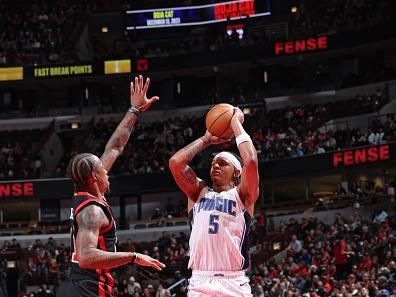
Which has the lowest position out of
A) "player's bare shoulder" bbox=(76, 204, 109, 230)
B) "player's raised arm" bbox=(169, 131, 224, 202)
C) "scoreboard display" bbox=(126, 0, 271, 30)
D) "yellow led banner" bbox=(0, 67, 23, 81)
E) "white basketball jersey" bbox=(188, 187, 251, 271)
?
"white basketball jersey" bbox=(188, 187, 251, 271)

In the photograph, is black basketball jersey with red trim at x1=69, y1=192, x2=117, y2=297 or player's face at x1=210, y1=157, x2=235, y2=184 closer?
black basketball jersey with red trim at x1=69, y1=192, x2=117, y2=297

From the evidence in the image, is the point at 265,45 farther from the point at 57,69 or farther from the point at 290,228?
the point at 290,228

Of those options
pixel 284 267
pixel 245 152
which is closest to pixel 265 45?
pixel 284 267

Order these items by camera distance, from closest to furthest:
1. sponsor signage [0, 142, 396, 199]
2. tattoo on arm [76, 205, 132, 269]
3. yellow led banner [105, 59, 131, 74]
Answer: tattoo on arm [76, 205, 132, 269] → sponsor signage [0, 142, 396, 199] → yellow led banner [105, 59, 131, 74]

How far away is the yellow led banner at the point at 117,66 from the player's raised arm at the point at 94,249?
107 ft

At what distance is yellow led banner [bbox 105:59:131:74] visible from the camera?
38.0m

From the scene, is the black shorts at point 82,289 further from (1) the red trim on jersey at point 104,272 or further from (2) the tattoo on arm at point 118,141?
(2) the tattoo on arm at point 118,141

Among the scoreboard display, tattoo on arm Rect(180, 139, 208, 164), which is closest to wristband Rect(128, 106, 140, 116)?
tattoo on arm Rect(180, 139, 208, 164)

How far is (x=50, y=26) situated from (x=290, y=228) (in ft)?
69.6

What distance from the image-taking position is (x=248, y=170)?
6.50 metres

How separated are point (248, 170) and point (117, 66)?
1269 inches

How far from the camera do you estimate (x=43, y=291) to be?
24859 millimetres

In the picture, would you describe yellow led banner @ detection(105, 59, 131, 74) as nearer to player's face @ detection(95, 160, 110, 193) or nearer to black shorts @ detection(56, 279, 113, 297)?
player's face @ detection(95, 160, 110, 193)

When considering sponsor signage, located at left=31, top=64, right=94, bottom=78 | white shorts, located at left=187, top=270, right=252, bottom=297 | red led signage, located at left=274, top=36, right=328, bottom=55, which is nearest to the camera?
white shorts, located at left=187, top=270, right=252, bottom=297
